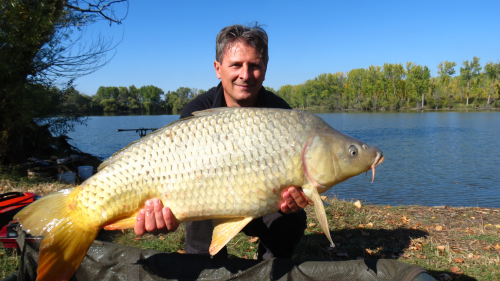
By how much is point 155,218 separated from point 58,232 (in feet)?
1.23

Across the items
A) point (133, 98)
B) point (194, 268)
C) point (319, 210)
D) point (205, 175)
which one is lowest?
point (194, 268)

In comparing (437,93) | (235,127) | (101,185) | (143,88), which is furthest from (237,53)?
(143,88)

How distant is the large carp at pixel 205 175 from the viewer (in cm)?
129

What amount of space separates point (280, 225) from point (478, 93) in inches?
2217

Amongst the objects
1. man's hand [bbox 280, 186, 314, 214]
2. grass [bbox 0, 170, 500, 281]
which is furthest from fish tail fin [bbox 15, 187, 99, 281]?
grass [bbox 0, 170, 500, 281]

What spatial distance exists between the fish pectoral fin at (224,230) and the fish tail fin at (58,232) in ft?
1.63

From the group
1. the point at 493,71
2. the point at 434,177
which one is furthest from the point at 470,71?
the point at 434,177

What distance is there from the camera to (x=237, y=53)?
6.32ft

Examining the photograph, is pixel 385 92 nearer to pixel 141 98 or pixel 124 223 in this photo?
pixel 141 98

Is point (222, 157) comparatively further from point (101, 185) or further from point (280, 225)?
point (280, 225)

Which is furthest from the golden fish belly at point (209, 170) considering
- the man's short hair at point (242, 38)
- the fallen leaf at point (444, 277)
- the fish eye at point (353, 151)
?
the fallen leaf at point (444, 277)

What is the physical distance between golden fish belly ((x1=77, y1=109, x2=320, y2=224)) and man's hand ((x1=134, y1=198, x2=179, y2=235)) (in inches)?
1.1

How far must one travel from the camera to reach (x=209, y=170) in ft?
4.25

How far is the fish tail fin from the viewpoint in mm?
1283
